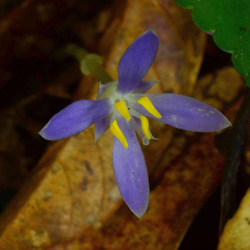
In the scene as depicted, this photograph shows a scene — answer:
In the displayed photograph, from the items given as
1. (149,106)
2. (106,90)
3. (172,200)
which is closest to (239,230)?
(172,200)

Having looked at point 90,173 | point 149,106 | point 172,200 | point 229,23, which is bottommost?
point 172,200

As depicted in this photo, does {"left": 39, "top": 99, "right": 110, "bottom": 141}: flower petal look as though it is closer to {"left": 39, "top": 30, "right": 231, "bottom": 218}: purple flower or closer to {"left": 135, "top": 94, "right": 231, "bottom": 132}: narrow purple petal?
{"left": 39, "top": 30, "right": 231, "bottom": 218}: purple flower

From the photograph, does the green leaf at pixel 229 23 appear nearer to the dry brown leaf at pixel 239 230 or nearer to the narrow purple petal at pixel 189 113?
the narrow purple petal at pixel 189 113

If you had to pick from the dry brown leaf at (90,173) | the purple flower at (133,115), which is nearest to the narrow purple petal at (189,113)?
the purple flower at (133,115)

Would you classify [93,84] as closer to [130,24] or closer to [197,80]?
[130,24]

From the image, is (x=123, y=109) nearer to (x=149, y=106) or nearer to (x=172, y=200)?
(x=149, y=106)

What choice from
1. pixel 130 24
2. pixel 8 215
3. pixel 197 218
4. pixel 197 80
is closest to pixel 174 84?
pixel 197 80
